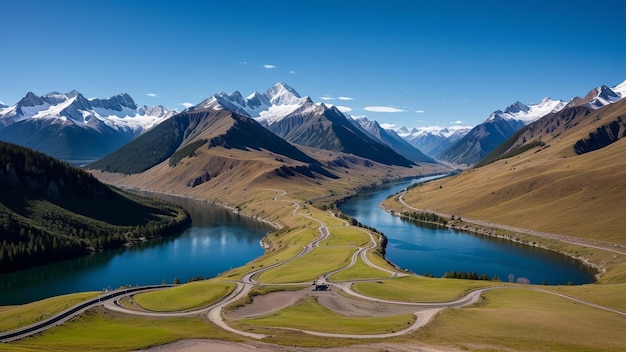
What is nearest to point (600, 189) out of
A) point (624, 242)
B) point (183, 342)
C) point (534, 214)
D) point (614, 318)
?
point (534, 214)

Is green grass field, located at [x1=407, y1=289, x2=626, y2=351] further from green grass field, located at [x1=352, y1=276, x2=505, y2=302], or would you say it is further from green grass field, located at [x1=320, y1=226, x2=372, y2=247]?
green grass field, located at [x1=320, y1=226, x2=372, y2=247]

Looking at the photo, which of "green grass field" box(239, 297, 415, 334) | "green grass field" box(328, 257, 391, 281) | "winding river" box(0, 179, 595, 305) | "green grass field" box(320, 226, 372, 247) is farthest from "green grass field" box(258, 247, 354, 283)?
"green grass field" box(239, 297, 415, 334)

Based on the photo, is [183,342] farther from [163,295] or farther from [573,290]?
[573,290]

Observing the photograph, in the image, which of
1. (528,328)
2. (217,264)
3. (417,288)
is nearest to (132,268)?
(217,264)

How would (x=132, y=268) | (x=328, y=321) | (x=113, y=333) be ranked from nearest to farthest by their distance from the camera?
(x=113, y=333), (x=328, y=321), (x=132, y=268)

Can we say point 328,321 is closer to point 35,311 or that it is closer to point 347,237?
point 35,311

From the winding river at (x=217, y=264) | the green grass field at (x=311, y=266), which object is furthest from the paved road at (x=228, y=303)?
the winding river at (x=217, y=264)

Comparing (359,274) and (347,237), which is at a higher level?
(347,237)

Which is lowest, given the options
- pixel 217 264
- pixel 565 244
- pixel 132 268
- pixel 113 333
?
pixel 217 264
